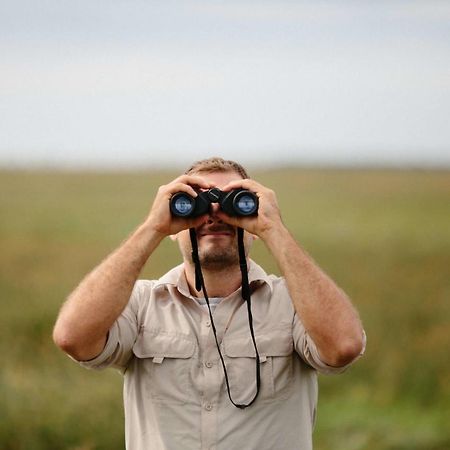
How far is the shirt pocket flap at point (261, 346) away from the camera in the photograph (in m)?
4.00

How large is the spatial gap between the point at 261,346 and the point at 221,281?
278mm

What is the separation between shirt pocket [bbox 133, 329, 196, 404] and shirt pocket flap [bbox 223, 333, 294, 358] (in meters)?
0.12

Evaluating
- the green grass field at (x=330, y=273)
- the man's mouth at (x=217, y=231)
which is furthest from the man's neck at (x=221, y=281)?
the green grass field at (x=330, y=273)

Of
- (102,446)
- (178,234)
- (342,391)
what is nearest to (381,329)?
(342,391)

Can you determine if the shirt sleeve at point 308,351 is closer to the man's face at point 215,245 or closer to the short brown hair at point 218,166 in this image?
the man's face at point 215,245

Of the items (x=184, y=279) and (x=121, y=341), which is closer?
(x=121, y=341)

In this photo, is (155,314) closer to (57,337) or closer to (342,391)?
(57,337)

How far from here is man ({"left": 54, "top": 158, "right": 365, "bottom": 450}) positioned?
393 cm

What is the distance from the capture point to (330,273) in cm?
2097

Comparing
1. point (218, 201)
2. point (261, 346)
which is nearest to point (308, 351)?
point (261, 346)

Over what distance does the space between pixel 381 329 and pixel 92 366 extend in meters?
13.7

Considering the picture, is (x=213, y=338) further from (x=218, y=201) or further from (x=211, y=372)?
(x=218, y=201)

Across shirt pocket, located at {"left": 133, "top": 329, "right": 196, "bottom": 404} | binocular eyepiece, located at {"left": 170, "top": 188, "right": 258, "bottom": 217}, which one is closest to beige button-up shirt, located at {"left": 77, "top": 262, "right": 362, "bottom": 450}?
shirt pocket, located at {"left": 133, "top": 329, "right": 196, "bottom": 404}

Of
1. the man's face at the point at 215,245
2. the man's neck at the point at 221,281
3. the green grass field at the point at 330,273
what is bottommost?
the green grass field at the point at 330,273
